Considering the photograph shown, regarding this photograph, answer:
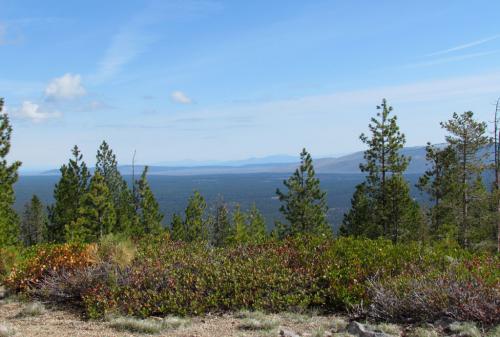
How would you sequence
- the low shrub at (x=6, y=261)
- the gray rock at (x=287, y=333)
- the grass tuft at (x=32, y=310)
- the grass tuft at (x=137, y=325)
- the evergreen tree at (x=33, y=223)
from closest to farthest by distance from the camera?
1. the gray rock at (x=287, y=333)
2. the grass tuft at (x=137, y=325)
3. the grass tuft at (x=32, y=310)
4. the low shrub at (x=6, y=261)
5. the evergreen tree at (x=33, y=223)

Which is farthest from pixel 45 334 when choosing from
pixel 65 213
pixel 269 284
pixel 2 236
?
pixel 65 213

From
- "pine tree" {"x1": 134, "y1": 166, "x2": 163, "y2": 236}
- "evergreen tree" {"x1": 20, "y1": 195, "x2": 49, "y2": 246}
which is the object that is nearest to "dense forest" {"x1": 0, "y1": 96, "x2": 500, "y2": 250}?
"pine tree" {"x1": 134, "y1": 166, "x2": 163, "y2": 236}

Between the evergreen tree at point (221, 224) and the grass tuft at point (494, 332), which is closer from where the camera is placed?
the grass tuft at point (494, 332)

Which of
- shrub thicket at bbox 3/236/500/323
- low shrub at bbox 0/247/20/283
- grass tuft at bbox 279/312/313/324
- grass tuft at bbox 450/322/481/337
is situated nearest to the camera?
grass tuft at bbox 450/322/481/337

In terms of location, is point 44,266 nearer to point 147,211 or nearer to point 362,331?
point 362,331

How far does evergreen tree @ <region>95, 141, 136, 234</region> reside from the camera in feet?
138

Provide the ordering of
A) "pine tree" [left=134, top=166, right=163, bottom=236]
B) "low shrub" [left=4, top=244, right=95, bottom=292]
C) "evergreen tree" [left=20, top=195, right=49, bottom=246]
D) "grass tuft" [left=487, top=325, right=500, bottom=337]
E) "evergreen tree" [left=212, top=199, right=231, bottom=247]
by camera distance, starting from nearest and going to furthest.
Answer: "grass tuft" [left=487, top=325, right=500, bottom=337] → "low shrub" [left=4, top=244, right=95, bottom=292] → "pine tree" [left=134, top=166, right=163, bottom=236] → "evergreen tree" [left=212, top=199, right=231, bottom=247] → "evergreen tree" [left=20, top=195, right=49, bottom=246]

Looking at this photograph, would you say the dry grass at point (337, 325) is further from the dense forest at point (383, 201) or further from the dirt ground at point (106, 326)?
the dense forest at point (383, 201)

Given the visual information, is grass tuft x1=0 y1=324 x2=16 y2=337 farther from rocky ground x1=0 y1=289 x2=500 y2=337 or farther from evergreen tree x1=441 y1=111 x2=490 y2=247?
evergreen tree x1=441 y1=111 x2=490 y2=247

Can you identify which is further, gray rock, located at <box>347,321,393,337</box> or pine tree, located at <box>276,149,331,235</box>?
pine tree, located at <box>276,149,331,235</box>

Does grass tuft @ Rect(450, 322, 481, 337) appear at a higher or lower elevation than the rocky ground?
higher

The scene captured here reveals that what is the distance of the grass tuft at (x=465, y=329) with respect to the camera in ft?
22.4

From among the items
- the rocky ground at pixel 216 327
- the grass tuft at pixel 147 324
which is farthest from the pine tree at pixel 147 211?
the grass tuft at pixel 147 324

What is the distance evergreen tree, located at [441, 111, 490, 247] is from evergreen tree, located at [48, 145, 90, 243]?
30.0 meters
